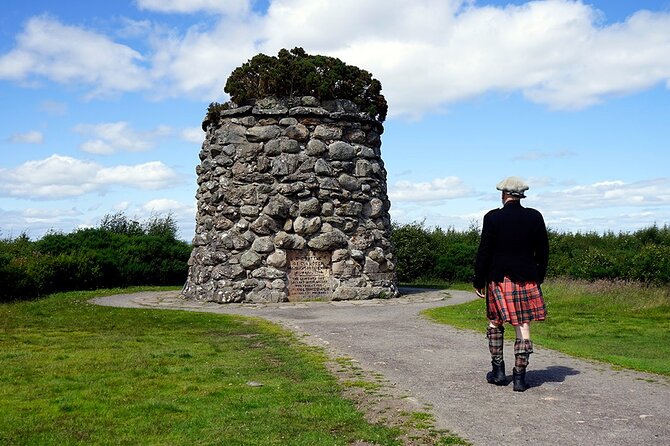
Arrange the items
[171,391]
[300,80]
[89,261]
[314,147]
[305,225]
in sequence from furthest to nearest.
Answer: [89,261] → [300,80] → [314,147] → [305,225] → [171,391]

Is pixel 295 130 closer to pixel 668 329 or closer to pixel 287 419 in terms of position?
pixel 668 329

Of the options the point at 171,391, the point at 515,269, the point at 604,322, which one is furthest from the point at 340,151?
the point at 171,391

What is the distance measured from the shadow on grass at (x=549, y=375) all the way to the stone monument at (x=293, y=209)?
12.2 meters

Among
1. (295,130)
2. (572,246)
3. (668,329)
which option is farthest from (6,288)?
(572,246)

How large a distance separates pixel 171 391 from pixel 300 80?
15.4m

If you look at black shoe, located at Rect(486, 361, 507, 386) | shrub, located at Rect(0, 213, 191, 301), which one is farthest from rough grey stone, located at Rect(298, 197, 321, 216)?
black shoe, located at Rect(486, 361, 507, 386)

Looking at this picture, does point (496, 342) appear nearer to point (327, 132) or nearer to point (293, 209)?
point (293, 209)

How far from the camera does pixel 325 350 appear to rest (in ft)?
36.6

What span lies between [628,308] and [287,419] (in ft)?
47.4

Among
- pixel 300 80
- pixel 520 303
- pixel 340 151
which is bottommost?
pixel 520 303

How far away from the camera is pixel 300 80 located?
21984 mm

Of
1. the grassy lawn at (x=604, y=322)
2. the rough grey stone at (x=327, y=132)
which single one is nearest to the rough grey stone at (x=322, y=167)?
the rough grey stone at (x=327, y=132)

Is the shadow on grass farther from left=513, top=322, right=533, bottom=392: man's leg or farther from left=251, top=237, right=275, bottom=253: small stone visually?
left=251, top=237, right=275, bottom=253: small stone

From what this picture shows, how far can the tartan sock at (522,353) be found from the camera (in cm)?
773
